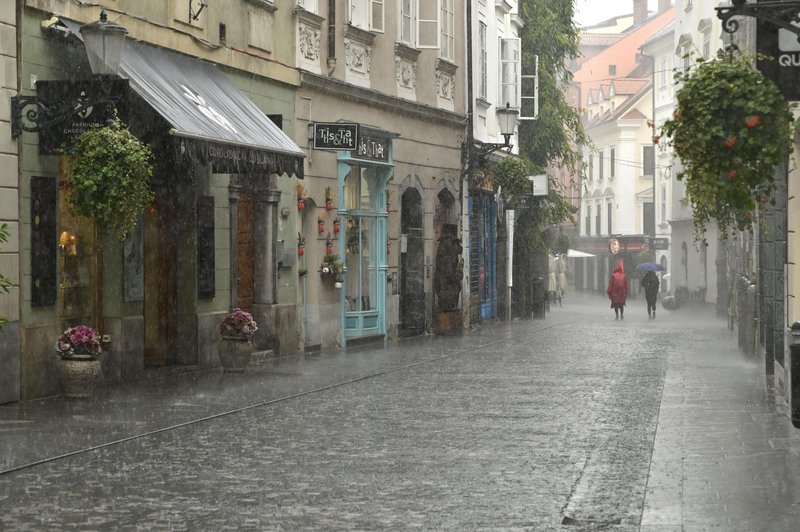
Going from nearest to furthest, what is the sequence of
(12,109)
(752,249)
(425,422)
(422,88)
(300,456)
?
(300,456), (425,422), (12,109), (752,249), (422,88)

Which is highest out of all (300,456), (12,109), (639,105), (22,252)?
(639,105)

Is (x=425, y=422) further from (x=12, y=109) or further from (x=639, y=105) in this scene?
(x=639, y=105)

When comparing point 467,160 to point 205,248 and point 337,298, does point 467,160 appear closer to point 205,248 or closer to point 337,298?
point 337,298

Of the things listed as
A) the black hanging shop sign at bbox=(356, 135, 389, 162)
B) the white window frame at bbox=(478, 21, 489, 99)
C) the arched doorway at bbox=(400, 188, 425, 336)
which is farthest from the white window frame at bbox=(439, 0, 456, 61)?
the black hanging shop sign at bbox=(356, 135, 389, 162)

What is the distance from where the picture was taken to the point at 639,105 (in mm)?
82062

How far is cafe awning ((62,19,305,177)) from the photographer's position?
Result: 17.2 meters

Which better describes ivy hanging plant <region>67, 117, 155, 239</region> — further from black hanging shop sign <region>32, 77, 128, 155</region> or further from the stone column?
the stone column

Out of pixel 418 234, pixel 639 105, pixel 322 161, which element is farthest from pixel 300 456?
pixel 639 105

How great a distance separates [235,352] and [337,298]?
6.44 m

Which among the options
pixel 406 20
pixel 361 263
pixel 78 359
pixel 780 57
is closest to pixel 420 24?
pixel 406 20

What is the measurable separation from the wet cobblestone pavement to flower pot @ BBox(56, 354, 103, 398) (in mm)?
282

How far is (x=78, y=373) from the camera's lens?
1541cm

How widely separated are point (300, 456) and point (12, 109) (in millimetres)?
6011

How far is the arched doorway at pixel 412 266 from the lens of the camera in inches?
1198
